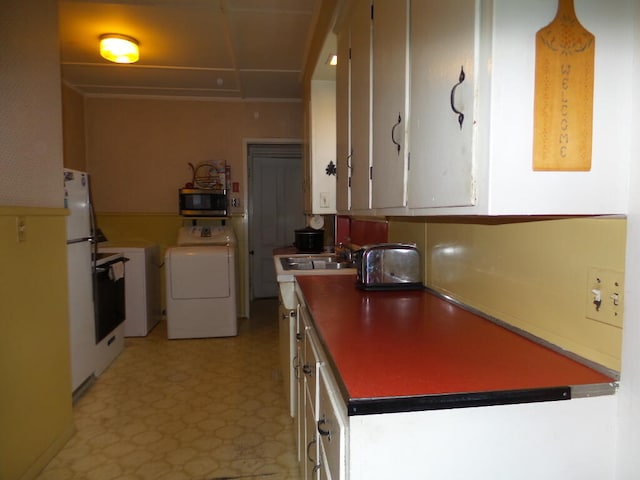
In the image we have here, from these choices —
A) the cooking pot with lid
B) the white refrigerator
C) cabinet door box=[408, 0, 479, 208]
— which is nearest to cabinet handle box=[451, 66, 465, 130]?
cabinet door box=[408, 0, 479, 208]

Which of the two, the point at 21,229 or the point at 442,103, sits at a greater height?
the point at 442,103

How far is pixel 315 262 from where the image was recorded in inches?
112

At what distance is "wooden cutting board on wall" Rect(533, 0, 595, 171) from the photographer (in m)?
0.73

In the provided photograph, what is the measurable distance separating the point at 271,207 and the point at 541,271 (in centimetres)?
464

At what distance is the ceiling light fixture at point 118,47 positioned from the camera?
9.61ft

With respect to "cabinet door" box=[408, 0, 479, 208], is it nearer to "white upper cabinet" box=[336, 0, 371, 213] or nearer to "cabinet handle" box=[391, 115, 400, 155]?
"cabinet handle" box=[391, 115, 400, 155]

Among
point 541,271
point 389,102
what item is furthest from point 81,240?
point 541,271

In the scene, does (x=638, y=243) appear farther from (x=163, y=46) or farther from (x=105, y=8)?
(x=163, y=46)

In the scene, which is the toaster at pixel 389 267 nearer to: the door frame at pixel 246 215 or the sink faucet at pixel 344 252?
the sink faucet at pixel 344 252

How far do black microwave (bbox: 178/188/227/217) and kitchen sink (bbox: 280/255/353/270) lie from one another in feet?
5.06

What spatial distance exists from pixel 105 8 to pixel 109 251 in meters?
2.00

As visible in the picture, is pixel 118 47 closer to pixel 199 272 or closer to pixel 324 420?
pixel 199 272

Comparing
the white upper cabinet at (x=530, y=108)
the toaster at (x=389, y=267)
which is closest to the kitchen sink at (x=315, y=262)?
the toaster at (x=389, y=267)

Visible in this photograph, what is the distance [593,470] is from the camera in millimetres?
815
